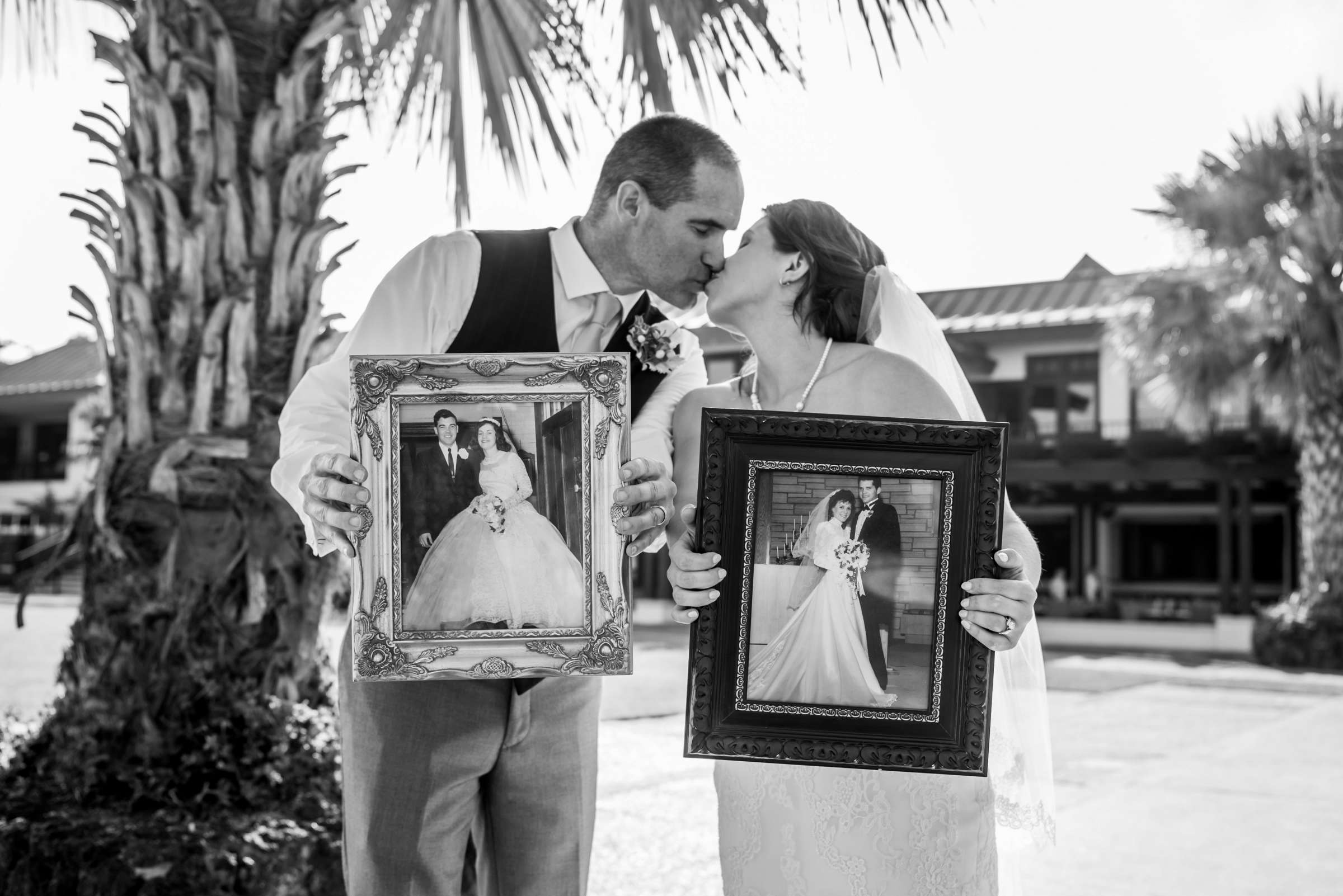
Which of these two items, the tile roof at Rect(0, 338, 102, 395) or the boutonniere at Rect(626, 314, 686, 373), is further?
the tile roof at Rect(0, 338, 102, 395)

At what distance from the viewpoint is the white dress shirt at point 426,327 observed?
2.25m

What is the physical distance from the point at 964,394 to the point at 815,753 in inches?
45.7

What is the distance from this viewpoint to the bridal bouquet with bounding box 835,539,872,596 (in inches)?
77.4

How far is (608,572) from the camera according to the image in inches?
75.4

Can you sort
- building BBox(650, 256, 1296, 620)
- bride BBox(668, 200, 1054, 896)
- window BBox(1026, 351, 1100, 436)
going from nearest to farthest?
bride BBox(668, 200, 1054, 896)
building BBox(650, 256, 1296, 620)
window BBox(1026, 351, 1100, 436)

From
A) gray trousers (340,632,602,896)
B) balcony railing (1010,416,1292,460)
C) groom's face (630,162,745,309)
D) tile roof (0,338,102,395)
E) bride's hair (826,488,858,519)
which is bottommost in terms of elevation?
gray trousers (340,632,602,896)

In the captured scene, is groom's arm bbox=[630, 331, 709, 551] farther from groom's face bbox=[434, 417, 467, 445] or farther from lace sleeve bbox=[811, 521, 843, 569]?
groom's face bbox=[434, 417, 467, 445]

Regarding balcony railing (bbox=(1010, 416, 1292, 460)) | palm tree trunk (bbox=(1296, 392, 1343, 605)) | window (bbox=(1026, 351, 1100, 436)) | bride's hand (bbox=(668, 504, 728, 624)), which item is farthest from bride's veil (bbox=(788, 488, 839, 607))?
window (bbox=(1026, 351, 1100, 436))

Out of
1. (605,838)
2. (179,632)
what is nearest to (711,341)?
(605,838)

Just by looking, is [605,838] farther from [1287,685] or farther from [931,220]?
[1287,685]

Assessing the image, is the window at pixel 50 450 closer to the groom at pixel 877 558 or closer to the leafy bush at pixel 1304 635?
the leafy bush at pixel 1304 635

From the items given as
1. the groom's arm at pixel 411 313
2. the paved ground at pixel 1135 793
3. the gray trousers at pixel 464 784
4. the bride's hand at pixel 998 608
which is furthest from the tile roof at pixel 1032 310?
the bride's hand at pixel 998 608

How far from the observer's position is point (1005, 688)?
8.70 ft

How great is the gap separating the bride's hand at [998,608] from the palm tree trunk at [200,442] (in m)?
2.13
